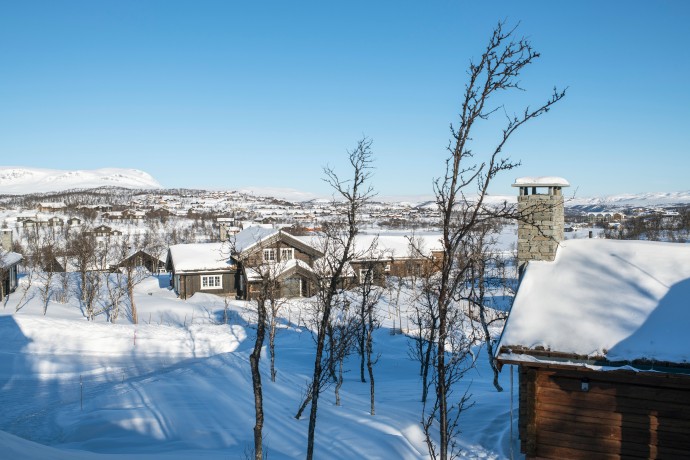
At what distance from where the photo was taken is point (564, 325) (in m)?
9.48

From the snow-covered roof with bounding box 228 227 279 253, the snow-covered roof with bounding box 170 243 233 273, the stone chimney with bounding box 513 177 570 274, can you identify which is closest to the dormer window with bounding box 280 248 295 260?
the snow-covered roof with bounding box 228 227 279 253

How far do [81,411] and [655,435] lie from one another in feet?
50.6

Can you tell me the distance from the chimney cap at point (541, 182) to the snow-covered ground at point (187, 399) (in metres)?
6.54

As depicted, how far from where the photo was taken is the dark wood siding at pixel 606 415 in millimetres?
8844

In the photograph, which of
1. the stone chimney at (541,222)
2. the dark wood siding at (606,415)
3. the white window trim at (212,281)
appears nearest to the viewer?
the dark wood siding at (606,415)

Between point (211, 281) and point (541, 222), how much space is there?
32755mm

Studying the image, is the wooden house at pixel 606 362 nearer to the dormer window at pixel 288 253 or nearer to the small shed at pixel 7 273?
the dormer window at pixel 288 253

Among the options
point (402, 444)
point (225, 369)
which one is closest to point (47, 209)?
point (225, 369)

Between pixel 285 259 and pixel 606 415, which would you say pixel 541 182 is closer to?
pixel 606 415

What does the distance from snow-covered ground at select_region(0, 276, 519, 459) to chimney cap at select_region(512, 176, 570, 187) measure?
654cm

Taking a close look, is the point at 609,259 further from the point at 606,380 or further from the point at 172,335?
the point at 172,335

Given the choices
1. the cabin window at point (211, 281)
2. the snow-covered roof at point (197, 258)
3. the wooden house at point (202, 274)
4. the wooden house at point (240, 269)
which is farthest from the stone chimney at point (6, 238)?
the cabin window at point (211, 281)

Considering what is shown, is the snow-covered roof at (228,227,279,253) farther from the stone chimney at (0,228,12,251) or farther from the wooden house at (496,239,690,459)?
the wooden house at (496,239,690,459)

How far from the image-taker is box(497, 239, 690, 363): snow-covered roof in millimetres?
8734
